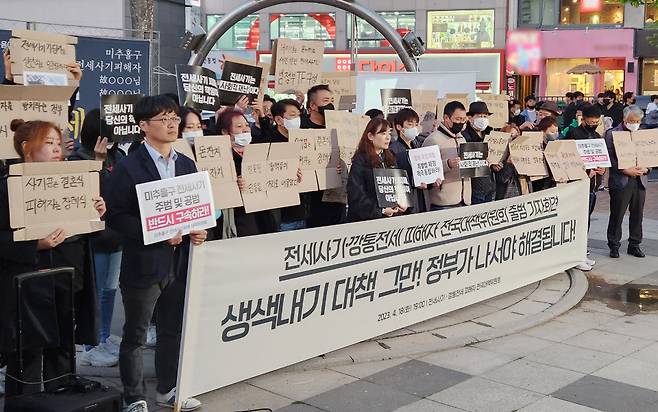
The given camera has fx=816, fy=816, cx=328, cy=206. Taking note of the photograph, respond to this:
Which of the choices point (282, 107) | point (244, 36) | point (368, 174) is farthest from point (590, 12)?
point (368, 174)

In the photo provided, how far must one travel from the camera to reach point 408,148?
7.59 meters

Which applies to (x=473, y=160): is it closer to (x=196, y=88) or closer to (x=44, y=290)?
(x=196, y=88)

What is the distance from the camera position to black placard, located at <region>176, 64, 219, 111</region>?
7281 mm

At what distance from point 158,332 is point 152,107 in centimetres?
144

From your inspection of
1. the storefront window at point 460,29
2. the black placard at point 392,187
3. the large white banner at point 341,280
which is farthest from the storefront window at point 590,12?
the black placard at point 392,187

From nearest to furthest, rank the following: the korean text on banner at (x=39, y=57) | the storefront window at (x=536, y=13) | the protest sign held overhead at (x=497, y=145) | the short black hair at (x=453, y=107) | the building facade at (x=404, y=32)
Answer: the korean text on banner at (x=39, y=57) → the short black hair at (x=453, y=107) → the protest sign held overhead at (x=497, y=145) → the building facade at (x=404, y=32) → the storefront window at (x=536, y=13)

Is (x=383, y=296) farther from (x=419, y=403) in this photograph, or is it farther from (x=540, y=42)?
(x=540, y=42)

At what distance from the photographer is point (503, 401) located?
5.30 meters

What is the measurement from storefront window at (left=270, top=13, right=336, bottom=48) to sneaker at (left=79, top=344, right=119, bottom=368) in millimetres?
29564

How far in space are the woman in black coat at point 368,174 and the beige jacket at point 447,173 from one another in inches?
46.0

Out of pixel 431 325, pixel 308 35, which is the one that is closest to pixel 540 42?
pixel 308 35

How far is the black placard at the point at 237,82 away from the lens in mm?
7727

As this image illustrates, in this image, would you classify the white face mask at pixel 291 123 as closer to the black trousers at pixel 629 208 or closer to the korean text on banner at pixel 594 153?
the korean text on banner at pixel 594 153

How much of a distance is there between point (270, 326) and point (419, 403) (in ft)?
3.59
